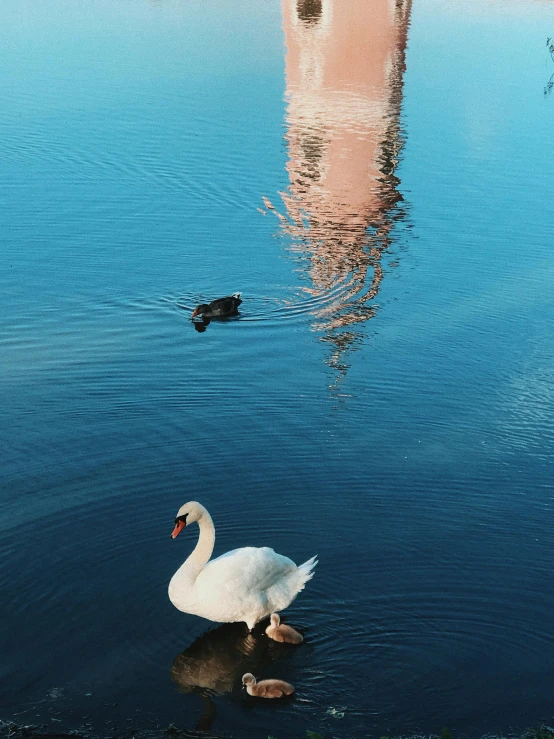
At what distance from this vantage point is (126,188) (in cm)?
1995

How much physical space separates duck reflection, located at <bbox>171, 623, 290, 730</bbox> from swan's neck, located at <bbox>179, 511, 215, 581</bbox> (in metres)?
0.53

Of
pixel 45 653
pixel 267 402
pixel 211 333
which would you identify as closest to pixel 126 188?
pixel 211 333

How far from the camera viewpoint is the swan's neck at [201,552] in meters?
8.10

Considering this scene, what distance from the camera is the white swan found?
7945mm

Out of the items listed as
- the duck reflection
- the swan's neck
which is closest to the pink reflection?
the swan's neck

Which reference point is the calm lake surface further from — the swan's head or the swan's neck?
the swan's head

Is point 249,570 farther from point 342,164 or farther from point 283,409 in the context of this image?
point 342,164

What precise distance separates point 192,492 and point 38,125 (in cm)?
1669

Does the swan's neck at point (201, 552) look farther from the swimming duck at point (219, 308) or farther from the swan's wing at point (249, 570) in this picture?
the swimming duck at point (219, 308)

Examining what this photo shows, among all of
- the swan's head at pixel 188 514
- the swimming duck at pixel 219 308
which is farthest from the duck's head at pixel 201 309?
the swan's head at pixel 188 514

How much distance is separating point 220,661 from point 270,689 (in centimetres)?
72

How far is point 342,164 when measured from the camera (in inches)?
883

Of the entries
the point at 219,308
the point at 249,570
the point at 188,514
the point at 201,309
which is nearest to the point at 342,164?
the point at 219,308

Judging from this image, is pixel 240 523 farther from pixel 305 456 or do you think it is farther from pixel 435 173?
pixel 435 173
